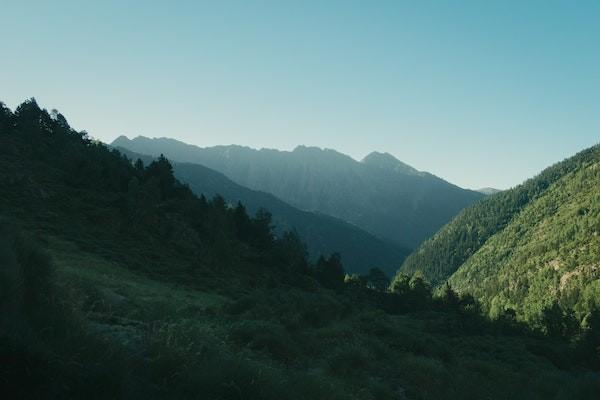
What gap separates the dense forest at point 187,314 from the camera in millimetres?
6816

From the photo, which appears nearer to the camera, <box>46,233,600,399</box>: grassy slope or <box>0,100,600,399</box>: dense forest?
<box>0,100,600,399</box>: dense forest

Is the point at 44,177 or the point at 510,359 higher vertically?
the point at 44,177

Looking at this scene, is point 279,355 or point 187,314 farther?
point 187,314

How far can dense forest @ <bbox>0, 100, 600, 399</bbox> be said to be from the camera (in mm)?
6816

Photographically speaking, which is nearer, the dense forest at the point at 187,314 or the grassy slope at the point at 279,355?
the dense forest at the point at 187,314

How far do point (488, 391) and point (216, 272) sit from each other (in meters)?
40.5

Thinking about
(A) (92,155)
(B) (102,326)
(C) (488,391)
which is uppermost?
(A) (92,155)

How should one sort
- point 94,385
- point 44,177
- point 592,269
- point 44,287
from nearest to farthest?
point 94,385
point 44,287
point 44,177
point 592,269

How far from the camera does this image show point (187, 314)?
20.4 metres

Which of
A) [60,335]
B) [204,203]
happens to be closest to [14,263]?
[60,335]

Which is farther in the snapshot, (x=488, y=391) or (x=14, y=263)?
(x=488, y=391)

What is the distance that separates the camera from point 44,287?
8.24m

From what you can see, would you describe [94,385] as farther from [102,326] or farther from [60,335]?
[102,326]

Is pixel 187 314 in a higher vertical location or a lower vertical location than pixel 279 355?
lower
